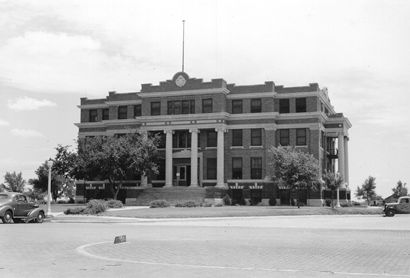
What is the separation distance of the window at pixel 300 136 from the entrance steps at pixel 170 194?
480 inches

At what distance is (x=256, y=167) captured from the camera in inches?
2461

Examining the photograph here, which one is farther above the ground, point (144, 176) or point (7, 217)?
point (144, 176)

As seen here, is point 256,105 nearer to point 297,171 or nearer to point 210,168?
point 210,168

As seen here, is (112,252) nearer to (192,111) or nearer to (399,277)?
(399,277)

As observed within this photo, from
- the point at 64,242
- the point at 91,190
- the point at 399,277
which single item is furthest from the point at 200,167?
the point at 399,277

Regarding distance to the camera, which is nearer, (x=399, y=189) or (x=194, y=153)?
(x=194, y=153)

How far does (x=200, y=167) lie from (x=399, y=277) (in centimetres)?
5343

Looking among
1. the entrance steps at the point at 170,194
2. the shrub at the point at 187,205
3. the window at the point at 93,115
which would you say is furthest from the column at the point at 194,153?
the window at the point at 93,115

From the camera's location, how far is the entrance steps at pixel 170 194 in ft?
192

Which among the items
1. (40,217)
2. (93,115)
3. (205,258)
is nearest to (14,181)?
(93,115)

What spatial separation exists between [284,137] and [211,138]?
8360mm

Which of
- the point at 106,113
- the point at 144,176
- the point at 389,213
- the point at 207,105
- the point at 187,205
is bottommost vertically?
the point at 389,213

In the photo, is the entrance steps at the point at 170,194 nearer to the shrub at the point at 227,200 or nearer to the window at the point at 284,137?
the shrub at the point at 227,200

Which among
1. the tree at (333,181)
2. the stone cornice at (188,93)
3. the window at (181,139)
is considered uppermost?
the stone cornice at (188,93)
